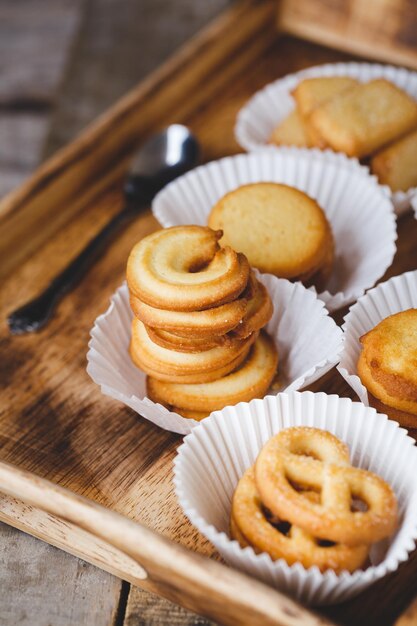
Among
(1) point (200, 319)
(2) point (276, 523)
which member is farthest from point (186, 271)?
(2) point (276, 523)

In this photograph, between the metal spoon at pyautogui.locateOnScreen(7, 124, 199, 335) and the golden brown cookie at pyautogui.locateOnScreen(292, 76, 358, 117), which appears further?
the golden brown cookie at pyautogui.locateOnScreen(292, 76, 358, 117)

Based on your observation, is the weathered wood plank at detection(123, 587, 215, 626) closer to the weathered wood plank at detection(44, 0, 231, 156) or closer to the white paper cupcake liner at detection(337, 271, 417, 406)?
the white paper cupcake liner at detection(337, 271, 417, 406)

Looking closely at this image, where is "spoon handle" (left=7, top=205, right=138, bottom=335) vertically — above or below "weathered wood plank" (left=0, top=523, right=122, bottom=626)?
above

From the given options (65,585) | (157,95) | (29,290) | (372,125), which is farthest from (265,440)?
(157,95)

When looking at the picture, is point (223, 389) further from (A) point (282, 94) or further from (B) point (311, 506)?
(A) point (282, 94)

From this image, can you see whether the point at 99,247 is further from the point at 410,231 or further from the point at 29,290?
the point at 410,231

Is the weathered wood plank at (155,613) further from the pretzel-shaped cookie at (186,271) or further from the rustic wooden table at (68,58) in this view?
the rustic wooden table at (68,58)

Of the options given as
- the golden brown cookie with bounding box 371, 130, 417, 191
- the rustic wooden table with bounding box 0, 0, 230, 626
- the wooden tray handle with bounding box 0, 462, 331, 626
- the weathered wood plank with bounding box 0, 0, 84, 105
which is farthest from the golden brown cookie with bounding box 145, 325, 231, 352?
the weathered wood plank with bounding box 0, 0, 84, 105
